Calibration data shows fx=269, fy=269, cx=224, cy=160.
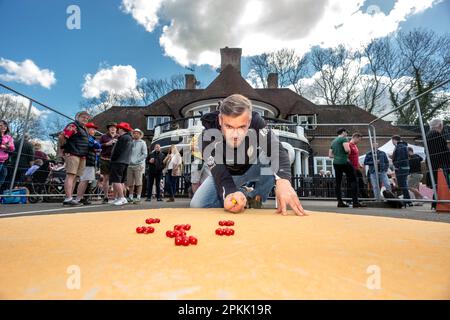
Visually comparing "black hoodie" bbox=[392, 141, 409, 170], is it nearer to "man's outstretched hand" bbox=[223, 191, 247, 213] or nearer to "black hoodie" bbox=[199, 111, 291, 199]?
"black hoodie" bbox=[199, 111, 291, 199]

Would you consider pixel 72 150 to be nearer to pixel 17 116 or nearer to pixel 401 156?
pixel 17 116

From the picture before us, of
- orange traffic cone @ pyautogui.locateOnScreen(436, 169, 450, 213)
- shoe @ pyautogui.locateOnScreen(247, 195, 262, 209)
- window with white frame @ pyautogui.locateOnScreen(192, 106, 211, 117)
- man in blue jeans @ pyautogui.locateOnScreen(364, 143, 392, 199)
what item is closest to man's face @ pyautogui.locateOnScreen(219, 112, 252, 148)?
shoe @ pyautogui.locateOnScreen(247, 195, 262, 209)

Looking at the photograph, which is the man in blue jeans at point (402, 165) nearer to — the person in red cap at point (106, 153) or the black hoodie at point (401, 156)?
the black hoodie at point (401, 156)

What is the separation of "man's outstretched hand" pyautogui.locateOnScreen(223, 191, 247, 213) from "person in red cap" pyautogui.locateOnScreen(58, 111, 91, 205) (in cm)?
360

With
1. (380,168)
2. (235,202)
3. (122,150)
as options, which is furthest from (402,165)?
(122,150)

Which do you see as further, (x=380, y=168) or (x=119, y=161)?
(x=380, y=168)

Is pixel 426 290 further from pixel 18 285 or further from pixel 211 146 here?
pixel 211 146

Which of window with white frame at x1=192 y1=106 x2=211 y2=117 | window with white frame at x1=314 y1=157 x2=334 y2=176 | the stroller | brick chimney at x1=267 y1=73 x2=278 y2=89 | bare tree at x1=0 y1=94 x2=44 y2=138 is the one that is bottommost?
the stroller

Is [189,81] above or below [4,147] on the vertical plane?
above

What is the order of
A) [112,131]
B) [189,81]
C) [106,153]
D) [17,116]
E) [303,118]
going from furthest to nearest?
[189,81] < [303,118] < [112,131] < [106,153] < [17,116]

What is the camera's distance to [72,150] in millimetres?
5250

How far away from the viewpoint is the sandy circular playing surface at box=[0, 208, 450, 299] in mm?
805

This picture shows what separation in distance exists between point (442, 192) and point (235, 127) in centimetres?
384
